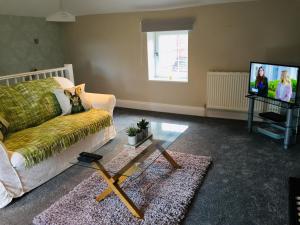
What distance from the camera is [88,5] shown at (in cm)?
465

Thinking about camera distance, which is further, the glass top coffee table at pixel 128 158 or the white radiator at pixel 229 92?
the white radiator at pixel 229 92

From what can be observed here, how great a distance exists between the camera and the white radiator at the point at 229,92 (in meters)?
3.99

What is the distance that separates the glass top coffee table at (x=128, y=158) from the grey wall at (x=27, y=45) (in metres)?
3.09

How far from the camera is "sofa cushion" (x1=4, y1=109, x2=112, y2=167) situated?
7.79ft

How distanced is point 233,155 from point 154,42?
2654 mm

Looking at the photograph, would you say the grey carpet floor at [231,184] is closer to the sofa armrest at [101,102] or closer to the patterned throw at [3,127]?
the patterned throw at [3,127]

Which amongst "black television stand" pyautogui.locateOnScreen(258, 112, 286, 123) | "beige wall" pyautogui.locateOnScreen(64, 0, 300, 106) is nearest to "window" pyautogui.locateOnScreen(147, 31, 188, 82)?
"beige wall" pyautogui.locateOnScreen(64, 0, 300, 106)

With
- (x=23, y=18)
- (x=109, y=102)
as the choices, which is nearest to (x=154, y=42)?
(x=109, y=102)

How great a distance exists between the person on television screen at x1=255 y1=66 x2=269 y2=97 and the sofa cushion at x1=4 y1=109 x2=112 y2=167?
2.07 m

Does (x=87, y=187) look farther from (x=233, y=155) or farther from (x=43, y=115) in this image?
(x=233, y=155)

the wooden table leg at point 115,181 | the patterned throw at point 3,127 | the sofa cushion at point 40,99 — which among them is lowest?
the wooden table leg at point 115,181

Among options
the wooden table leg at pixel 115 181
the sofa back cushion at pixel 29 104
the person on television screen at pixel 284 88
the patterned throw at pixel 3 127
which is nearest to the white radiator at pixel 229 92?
the person on television screen at pixel 284 88

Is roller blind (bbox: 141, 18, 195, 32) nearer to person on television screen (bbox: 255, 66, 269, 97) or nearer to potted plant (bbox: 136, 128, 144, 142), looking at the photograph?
person on television screen (bbox: 255, 66, 269, 97)

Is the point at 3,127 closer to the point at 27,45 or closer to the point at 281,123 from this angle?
the point at 27,45
